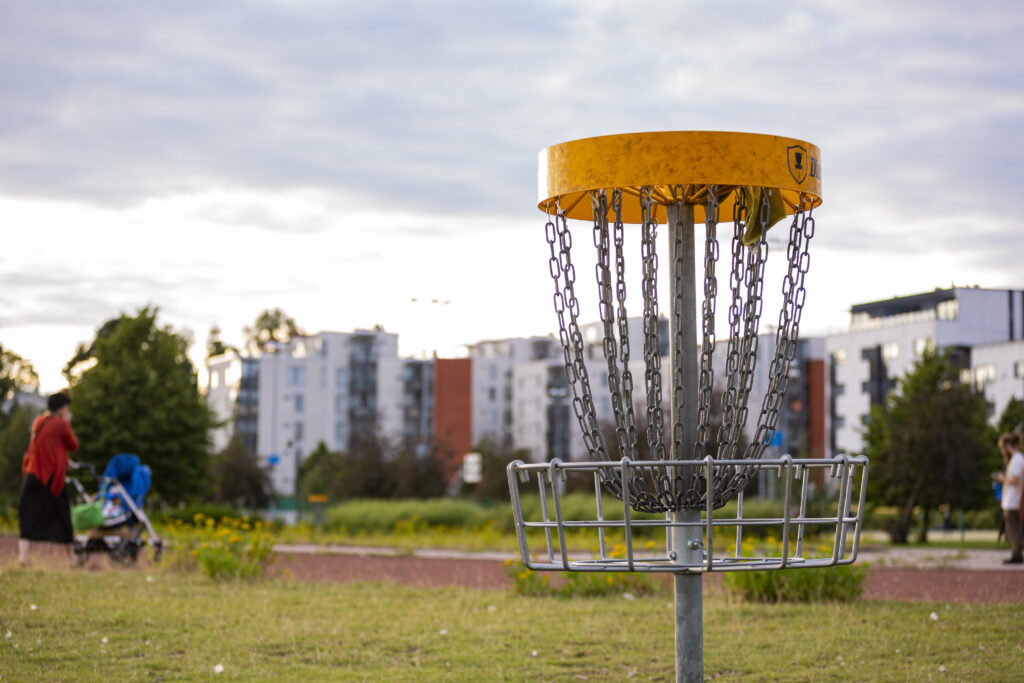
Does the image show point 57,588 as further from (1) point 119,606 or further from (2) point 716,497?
(2) point 716,497

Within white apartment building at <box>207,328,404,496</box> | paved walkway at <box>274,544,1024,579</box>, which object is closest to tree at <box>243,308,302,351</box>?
white apartment building at <box>207,328,404,496</box>

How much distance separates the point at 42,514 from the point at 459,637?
5.66 meters

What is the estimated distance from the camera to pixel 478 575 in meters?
14.8

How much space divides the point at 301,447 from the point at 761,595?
102 metres

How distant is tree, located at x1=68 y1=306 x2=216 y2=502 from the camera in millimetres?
28188

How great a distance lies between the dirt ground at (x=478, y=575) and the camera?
1102 centimetres

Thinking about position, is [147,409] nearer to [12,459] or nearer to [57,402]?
[12,459]

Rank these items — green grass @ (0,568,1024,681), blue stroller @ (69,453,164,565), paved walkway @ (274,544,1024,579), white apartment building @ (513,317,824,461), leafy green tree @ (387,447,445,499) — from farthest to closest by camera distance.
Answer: white apartment building @ (513,317,824,461), leafy green tree @ (387,447,445,499), paved walkway @ (274,544,1024,579), blue stroller @ (69,453,164,565), green grass @ (0,568,1024,681)

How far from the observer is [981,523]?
55406 mm

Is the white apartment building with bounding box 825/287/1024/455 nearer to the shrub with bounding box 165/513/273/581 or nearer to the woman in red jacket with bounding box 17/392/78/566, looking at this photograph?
the shrub with bounding box 165/513/273/581

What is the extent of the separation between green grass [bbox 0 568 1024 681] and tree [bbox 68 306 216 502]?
1827cm

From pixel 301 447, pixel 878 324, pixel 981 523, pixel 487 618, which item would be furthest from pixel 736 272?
pixel 301 447

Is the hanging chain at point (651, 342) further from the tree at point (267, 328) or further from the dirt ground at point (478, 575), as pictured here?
the tree at point (267, 328)

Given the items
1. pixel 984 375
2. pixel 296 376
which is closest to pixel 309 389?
pixel 296 376
